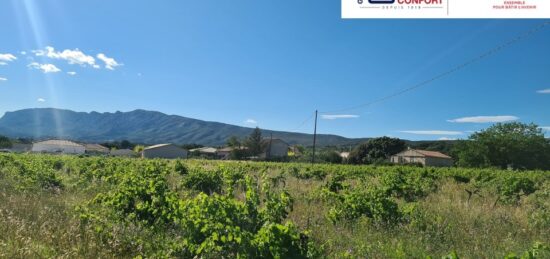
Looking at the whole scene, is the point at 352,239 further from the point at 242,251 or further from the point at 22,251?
the point at 22,251

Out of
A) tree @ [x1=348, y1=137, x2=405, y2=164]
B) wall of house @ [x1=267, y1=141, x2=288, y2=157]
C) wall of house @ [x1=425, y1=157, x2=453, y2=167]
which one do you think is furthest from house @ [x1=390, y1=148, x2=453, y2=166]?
wall of house @ [x1=267, y1=141, x2=288, y2=157]

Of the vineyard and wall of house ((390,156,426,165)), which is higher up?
wall of house ((390,156,426,165))

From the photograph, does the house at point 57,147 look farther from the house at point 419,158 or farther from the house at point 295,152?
the house at point 419,158

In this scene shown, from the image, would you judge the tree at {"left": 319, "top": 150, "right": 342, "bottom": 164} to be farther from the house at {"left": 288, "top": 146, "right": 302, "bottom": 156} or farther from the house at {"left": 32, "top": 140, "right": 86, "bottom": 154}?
the house at {"left": 32, "top": 140, "right": 86, "bottom": 154}

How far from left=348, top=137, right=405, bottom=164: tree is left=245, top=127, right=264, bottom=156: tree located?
20.9 meters

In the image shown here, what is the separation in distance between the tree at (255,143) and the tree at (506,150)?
140ft

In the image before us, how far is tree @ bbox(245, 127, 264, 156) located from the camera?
3396 inches

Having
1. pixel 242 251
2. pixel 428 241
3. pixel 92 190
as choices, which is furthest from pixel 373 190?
pixel 92 190

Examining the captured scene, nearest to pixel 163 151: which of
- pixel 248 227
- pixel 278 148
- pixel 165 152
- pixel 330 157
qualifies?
pixel 165 152

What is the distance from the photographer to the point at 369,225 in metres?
7.00

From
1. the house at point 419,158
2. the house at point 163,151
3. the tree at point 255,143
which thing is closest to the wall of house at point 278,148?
the tree at point 255,143

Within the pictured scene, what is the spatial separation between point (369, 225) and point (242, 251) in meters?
4.04

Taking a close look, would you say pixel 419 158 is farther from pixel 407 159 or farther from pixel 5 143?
pixel 5 143

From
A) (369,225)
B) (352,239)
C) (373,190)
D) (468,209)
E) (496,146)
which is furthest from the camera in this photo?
(496,146)
